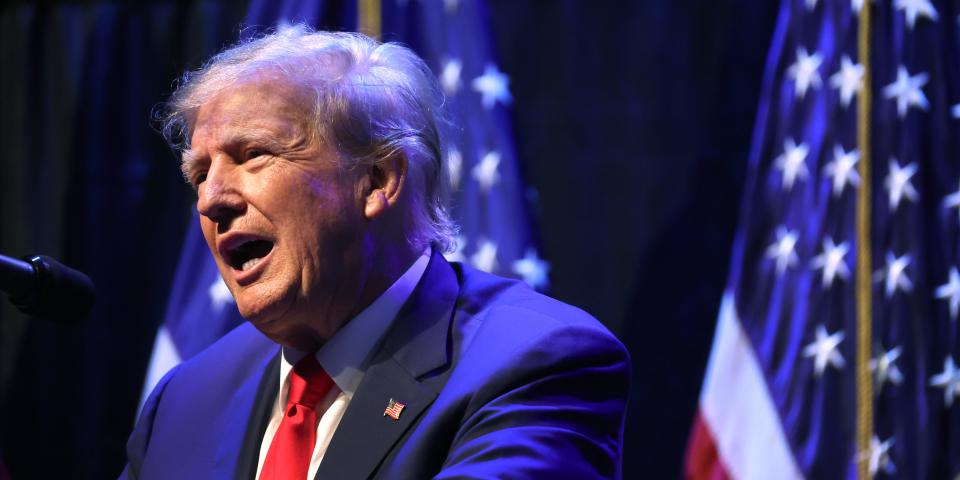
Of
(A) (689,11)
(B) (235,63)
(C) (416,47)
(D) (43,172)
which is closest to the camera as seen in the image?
(B) (235,63)

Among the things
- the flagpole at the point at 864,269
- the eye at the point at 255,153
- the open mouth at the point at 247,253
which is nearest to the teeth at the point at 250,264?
the open mouth at the point at 247,253

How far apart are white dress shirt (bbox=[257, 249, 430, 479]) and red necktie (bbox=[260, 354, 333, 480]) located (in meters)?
0.01

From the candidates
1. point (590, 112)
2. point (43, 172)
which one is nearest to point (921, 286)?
point (590, 112)

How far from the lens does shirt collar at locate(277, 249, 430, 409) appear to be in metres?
1.66

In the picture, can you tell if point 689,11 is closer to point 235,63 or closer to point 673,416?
→ point 673,416

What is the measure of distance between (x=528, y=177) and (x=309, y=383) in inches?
83.8

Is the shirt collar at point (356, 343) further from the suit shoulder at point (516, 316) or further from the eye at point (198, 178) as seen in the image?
the eye at point (198, 178)

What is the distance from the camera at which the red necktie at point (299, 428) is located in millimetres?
1597

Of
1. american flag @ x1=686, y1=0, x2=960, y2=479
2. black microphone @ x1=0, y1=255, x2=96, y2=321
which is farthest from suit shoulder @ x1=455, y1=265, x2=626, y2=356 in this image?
american flag @ x1=686, y1=0, x2=960, y2=479

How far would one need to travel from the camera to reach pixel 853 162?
9.82ft

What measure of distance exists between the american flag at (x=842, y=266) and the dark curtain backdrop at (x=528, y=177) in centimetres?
50

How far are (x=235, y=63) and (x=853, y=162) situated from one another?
1918 millimetres

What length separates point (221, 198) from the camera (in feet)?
5.26

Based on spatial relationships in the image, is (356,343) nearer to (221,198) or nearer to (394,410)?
(394,410)
